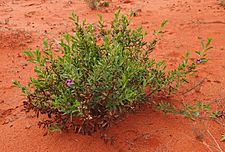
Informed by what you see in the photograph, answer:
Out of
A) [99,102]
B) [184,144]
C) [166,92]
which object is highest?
[99,102]

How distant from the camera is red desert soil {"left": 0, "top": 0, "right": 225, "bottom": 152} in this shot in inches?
84.0

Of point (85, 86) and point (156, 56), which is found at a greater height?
point (85, 86)

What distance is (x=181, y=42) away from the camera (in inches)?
156

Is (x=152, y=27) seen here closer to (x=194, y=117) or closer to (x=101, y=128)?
(x=194, y=117)

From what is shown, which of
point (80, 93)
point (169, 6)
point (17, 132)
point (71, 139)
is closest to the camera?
point (80, 93)

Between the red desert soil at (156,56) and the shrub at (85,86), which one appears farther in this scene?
the red desert soil at (156,56)

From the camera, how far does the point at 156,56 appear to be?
3562mm

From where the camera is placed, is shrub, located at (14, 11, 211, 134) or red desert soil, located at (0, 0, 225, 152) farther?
red desert soil, located at (0, 0, 225, 152)

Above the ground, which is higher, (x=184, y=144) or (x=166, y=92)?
(x=166, y=92)

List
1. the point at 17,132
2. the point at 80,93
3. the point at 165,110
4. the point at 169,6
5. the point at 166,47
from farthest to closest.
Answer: the point at 169,6 → the point at 166,47 → the point at 165,110 → the point at 17,132 → the point at 80,93

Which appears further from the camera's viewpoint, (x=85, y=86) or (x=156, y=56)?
(x=156, y=56)

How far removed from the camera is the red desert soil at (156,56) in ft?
7.00

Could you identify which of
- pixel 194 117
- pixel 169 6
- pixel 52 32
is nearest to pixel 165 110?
pixel 194 117

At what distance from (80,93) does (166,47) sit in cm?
214
